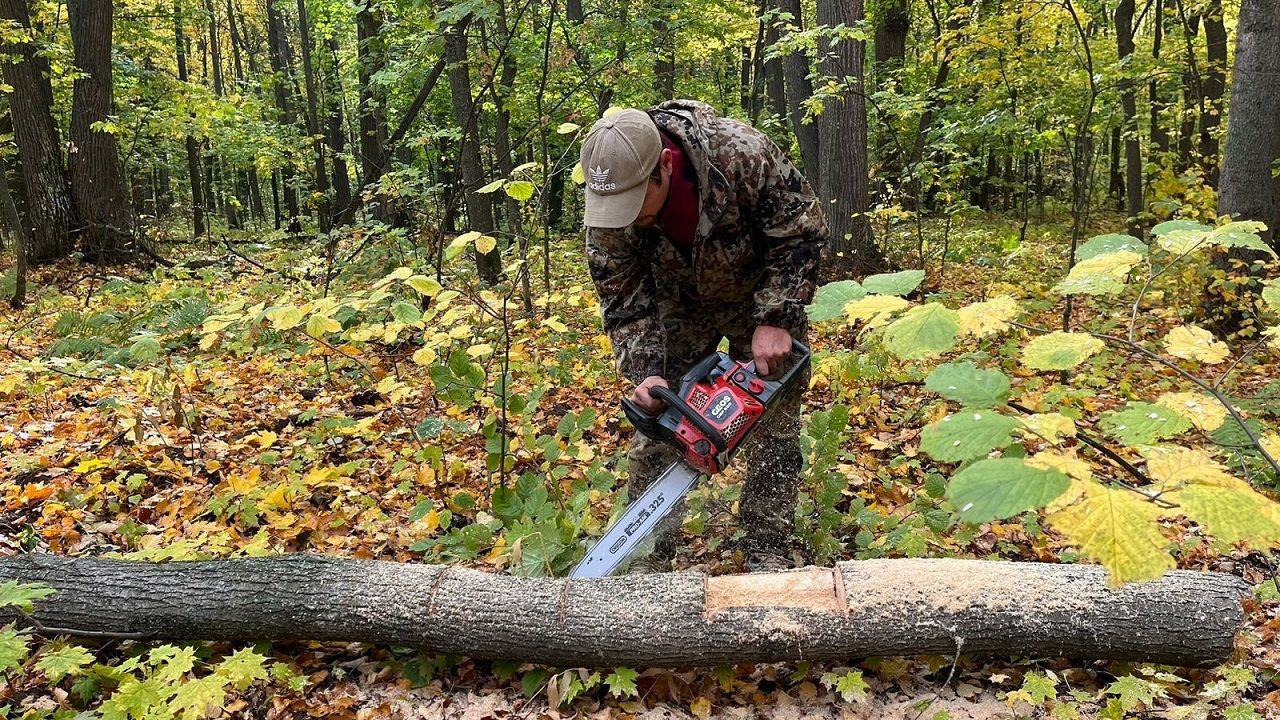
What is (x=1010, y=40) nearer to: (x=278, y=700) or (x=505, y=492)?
(x=505, y=492)

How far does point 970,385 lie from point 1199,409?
563mm

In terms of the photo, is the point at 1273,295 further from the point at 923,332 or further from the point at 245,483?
the point at 245,483

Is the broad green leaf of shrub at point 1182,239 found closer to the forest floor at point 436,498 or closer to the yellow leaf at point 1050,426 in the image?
the yellow leaf at point 1050,426

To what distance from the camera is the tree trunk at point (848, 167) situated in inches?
314

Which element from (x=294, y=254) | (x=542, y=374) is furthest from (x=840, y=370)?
(x=294, y=254)

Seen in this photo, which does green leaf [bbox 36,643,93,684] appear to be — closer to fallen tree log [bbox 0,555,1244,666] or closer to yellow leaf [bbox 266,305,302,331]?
fallen tree log [bbox 0,555,1244,666]

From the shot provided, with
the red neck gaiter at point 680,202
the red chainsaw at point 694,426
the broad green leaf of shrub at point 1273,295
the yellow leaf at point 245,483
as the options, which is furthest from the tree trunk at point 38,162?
the broad green leaf of shrub at point 1273,295

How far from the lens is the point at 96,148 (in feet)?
37.1

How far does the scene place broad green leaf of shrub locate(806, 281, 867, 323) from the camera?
1.70m

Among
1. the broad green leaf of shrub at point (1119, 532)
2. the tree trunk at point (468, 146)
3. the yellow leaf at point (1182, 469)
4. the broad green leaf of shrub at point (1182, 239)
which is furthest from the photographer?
the tree trunk at point (468, 146)

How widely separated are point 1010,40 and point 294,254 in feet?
38.3

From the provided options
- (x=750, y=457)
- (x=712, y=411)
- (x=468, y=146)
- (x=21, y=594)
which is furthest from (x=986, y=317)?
(x=468, y=146)

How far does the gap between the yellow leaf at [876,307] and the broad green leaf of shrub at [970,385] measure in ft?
0.52

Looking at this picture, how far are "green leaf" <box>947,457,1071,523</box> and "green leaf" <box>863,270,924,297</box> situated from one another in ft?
1.72
